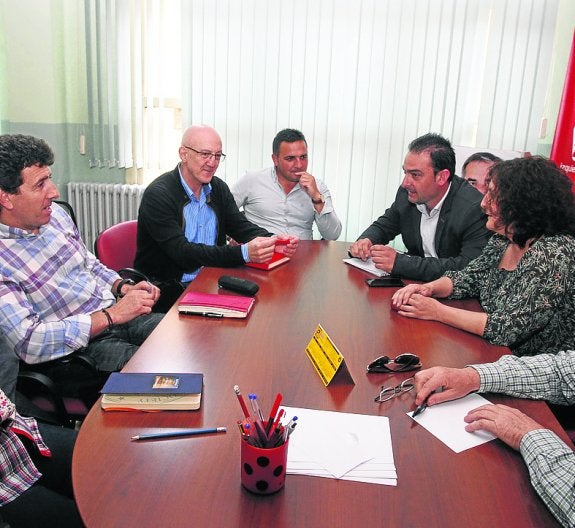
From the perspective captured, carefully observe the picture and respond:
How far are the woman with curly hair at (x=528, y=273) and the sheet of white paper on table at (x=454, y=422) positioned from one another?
1.51 ft

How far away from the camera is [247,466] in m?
0.94

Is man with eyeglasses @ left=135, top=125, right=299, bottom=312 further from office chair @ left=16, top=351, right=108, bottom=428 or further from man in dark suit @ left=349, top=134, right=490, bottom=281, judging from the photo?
office chair @ left=16, top=351, right=108, bottom=428

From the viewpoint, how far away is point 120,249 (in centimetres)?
271

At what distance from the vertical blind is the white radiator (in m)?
0.39

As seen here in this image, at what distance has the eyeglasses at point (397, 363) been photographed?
145 cm

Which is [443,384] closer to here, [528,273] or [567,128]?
[528,273]

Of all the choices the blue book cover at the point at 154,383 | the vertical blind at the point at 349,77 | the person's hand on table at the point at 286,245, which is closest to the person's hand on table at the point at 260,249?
the person's hand on table at the point at 286,245

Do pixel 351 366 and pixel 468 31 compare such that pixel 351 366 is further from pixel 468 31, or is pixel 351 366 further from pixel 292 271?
pixel 468 31

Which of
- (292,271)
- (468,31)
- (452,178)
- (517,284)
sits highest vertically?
(468,31)

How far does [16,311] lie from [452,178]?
2.06 m

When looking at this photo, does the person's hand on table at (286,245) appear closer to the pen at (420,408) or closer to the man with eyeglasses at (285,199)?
the man with eyeglasses at (285,199)

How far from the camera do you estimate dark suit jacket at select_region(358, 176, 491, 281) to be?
2369mm

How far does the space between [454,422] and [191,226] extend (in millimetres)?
1836

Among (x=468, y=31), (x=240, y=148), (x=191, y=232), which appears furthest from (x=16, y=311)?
(x=468, y=31)
